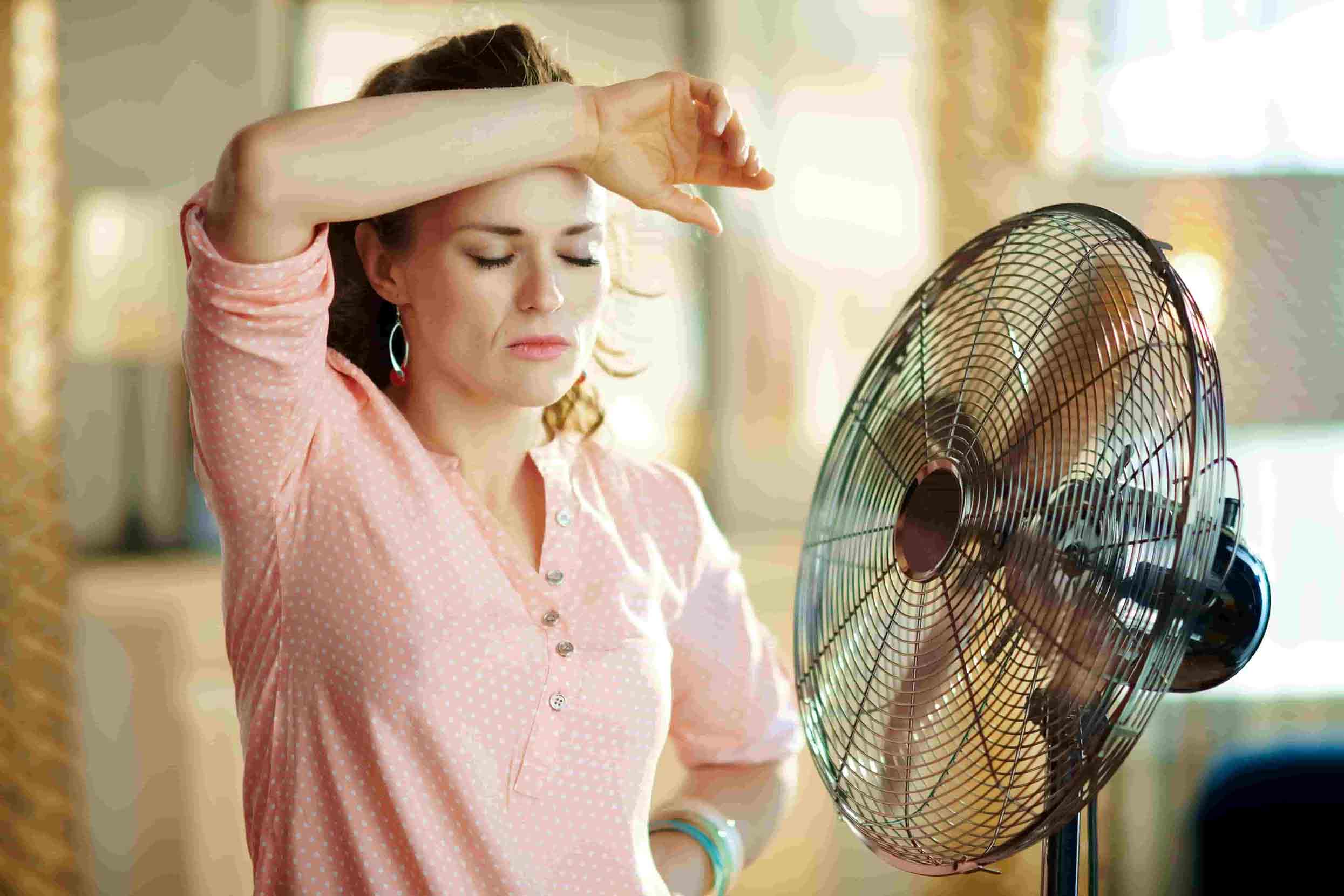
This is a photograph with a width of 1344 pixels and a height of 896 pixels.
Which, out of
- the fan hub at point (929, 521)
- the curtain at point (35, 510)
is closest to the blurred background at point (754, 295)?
the curtain at point (35, 510)

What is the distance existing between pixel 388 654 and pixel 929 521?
17.2 inches

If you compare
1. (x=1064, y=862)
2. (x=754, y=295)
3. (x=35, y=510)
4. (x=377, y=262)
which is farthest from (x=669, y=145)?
(x=35, y=510)

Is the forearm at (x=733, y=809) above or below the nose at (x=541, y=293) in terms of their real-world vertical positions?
below

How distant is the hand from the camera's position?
3.40ft

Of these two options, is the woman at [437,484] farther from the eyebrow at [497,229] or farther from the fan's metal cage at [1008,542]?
the fan's metal cage at [1008,542]

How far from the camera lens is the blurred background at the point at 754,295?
2.61 meters

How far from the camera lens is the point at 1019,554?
87 centimetres

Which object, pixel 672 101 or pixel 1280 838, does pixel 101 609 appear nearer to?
pixel 672 101

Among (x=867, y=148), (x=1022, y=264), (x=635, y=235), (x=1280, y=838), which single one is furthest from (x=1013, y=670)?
(x=867, y=148)

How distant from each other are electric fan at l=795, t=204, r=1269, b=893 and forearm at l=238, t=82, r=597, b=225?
1.21ft

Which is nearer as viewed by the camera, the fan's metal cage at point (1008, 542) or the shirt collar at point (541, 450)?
the fan's metal cage at point (1008, 542)

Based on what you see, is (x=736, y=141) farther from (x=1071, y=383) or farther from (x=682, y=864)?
(x=682, y=864)

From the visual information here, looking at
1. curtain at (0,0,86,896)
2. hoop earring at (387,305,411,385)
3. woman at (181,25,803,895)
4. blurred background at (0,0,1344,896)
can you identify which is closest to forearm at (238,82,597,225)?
woman at (181,25,803,895)

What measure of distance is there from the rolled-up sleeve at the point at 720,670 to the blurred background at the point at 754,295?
4.77 feet
